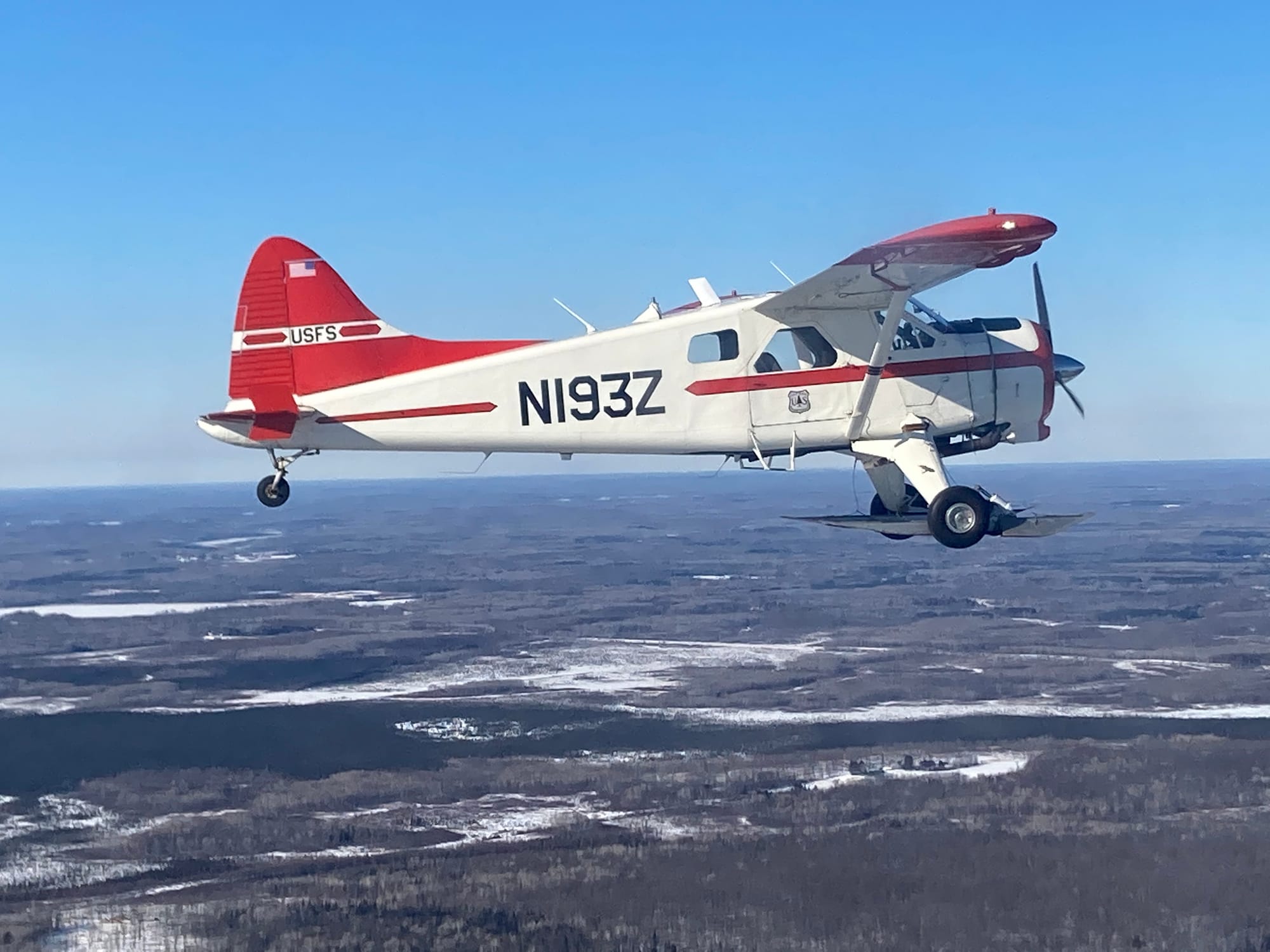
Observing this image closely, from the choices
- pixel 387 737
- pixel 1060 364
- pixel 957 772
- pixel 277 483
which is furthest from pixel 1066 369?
pixel 387 737

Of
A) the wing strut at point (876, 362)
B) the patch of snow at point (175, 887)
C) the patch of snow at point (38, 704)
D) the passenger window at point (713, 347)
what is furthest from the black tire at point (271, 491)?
the patch of snow at point (38, 704)

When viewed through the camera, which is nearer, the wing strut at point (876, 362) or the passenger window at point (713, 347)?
the wing strut at point (876, 362)

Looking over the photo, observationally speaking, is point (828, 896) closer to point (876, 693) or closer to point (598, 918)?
point (598, 918)

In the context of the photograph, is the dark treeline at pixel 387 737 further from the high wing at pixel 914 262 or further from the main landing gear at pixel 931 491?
the high wing at pixel 914 262

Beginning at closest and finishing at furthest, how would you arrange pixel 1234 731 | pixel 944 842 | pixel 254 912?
pixel 254 912, pixel 944 842, pixel 1234 731

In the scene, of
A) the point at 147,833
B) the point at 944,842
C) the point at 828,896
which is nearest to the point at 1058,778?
the point at 944,842

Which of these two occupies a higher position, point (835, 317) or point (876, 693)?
point (835, 317)

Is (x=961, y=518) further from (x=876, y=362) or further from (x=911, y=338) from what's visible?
(x=911, y=338)
